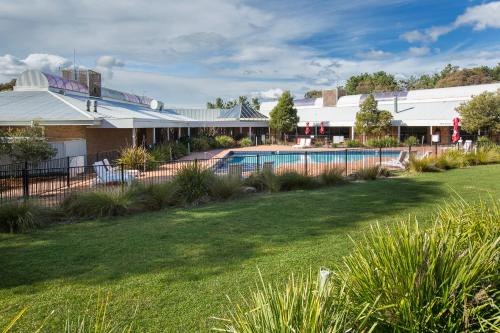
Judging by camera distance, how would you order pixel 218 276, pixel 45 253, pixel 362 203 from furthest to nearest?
pixel 362 203, pixel 45 253, pixel 218 276

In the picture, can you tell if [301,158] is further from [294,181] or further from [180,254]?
[180,254]

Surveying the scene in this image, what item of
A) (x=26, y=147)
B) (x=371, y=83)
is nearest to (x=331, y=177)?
(x=26, y=147)

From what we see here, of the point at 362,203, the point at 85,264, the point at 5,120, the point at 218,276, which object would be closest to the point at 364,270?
the point at 218,276

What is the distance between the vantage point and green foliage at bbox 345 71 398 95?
245ft

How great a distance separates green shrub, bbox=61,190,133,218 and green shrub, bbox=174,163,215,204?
5.51ft

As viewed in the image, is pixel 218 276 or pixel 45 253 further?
pixel 45 253

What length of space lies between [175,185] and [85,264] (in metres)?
5.21

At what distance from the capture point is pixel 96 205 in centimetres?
1007

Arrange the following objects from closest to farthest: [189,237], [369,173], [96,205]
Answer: [189,237], [96,205], [369,173]

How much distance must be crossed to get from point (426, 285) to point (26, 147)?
1623cm

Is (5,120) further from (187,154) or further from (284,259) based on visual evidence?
(284,259)

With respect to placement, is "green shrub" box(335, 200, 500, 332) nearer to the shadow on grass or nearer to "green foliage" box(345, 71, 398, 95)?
the shadow on grass

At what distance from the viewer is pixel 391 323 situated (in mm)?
2842

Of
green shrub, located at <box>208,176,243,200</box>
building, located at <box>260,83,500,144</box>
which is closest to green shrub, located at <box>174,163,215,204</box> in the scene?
green shrub, located at <box>208,176,243,200</box>
